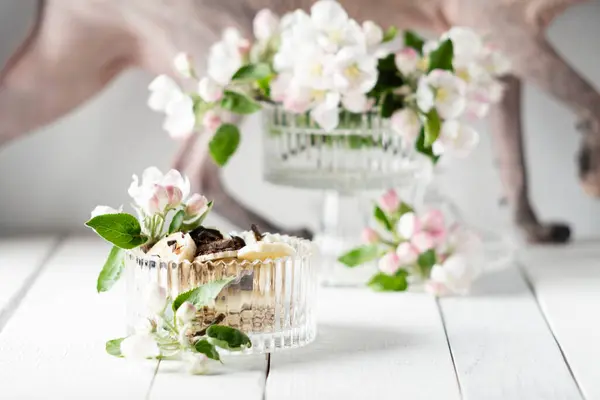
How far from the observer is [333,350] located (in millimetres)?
1114

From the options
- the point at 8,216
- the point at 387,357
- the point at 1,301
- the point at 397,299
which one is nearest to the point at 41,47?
the point at 8,216

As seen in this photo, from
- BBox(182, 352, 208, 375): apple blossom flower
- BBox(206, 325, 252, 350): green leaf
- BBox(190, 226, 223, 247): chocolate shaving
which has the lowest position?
BBox(182, 352, 208, 375): apple blossom flower

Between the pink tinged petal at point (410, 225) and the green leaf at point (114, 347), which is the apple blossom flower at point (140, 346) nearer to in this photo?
the green leaf at point (114, 347)

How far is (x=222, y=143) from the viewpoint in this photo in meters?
1.35

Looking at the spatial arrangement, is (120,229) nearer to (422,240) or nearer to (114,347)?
(114,347)

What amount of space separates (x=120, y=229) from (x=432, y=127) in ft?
1.37

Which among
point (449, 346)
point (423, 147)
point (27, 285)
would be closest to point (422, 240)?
point (423, 147)

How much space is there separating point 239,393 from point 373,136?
0.57 metres

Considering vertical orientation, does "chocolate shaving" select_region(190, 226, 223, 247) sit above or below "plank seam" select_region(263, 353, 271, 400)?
above

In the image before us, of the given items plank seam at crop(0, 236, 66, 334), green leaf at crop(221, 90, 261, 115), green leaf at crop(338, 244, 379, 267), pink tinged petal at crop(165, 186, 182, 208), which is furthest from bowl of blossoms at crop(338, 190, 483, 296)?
plank seam at crop(0, 236, 66, 334)

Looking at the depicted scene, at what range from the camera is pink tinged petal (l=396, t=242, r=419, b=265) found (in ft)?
4.40

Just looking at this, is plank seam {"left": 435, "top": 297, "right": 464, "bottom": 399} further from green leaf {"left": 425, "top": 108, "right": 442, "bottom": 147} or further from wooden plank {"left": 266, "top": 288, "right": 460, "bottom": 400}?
green leaf {"left": 425, "top": 108, "right": 442, "bottom": 147}

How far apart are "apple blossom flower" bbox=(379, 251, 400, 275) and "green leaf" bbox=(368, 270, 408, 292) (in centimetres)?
1

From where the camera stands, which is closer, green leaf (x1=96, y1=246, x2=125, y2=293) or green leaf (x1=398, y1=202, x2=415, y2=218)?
green leaf (x1=96, y1=246, x2=125, y2=293)
